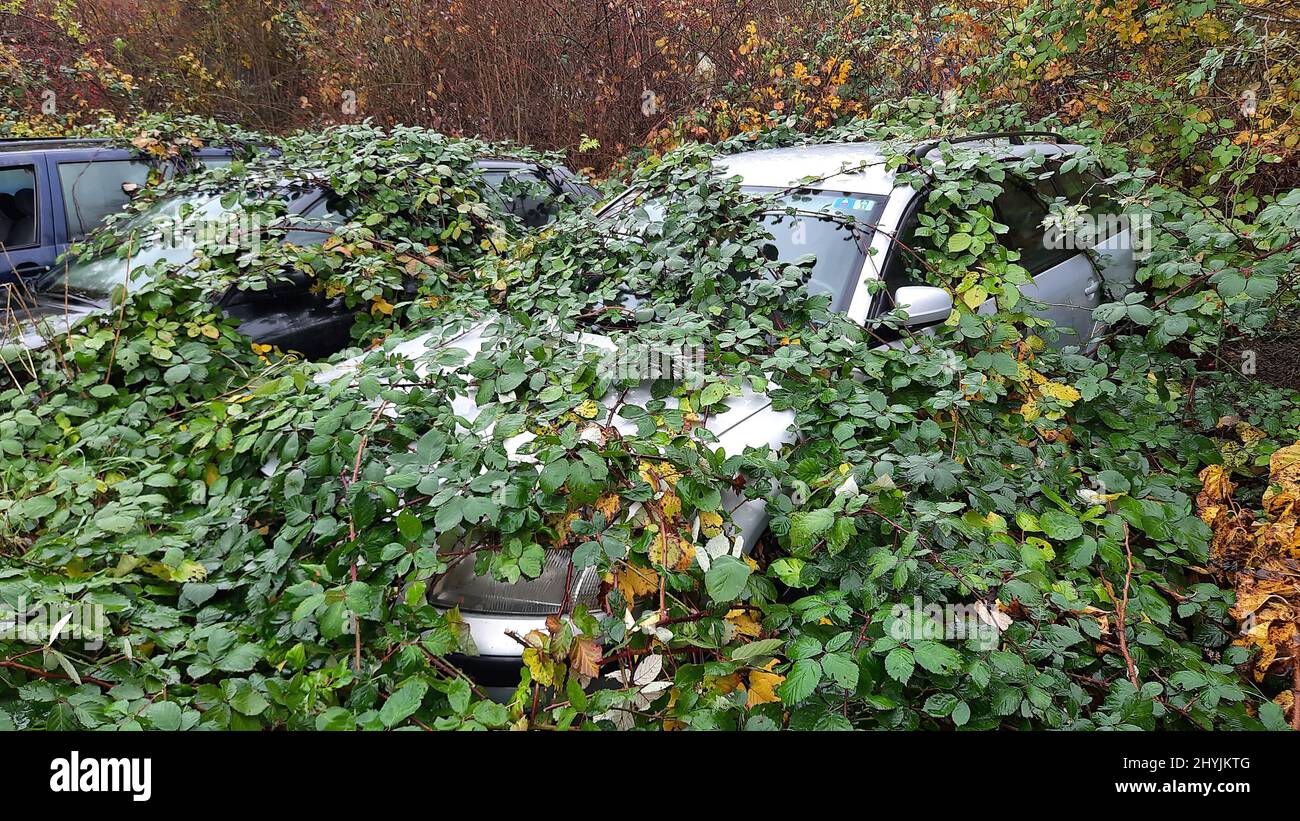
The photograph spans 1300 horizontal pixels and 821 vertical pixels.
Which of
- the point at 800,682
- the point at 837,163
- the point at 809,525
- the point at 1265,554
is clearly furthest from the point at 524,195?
the point at 1265,554

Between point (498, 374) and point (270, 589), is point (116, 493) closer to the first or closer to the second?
point (270, 589)

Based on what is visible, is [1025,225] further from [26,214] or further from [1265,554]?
[26,214]

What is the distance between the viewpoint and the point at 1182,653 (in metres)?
2.08

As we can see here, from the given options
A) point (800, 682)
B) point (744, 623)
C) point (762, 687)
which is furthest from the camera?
point (744, 623)

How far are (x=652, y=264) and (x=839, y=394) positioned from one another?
3.92ft

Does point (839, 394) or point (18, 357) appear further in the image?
point (18, 357)

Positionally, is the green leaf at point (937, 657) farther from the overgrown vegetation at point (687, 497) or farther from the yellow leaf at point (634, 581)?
the yellow leaf at point (634, 581)

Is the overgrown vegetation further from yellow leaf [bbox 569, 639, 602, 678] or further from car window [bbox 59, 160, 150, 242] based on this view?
car window [bbox 59, 160, 150, 242]

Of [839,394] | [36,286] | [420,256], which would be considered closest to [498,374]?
[839,394]

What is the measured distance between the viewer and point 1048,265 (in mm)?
3816

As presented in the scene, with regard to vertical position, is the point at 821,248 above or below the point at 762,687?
above

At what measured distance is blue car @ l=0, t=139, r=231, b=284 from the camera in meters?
4.97

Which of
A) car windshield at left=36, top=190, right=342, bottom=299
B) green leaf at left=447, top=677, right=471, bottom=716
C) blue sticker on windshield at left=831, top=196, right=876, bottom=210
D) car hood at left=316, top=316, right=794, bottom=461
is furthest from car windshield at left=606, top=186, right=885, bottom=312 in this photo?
car windshield at left=36, top=190, right=342, bottom=299

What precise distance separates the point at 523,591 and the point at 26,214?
17.0 feet
